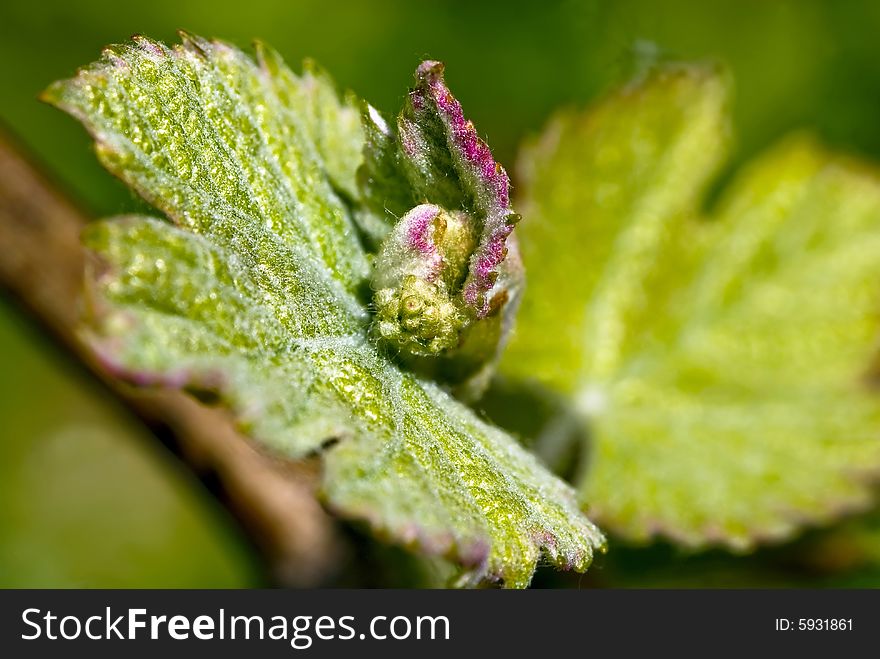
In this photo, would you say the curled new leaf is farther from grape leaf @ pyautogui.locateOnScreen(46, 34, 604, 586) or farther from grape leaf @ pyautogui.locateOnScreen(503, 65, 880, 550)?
grape leaf @ pyautogui.locateOnScreen(503, 65, 880, 550)

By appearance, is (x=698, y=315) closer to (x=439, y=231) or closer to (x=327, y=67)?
(x=439, y=231)

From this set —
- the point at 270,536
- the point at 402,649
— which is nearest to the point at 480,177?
the point at 402,649

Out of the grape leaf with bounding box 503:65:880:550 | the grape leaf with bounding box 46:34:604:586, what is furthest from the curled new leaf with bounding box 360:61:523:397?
the grape leaf with bounding box 503:65:880:550

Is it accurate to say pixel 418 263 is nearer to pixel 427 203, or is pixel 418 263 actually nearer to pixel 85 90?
pixel 427 203

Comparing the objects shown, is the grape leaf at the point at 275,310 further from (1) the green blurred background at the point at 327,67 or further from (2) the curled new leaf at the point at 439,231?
(1) the green blurred background at the point at 327,67

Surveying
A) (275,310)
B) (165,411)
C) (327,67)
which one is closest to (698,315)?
(165,411)

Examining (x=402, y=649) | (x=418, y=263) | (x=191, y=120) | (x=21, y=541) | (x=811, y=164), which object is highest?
(x=811, y=164)

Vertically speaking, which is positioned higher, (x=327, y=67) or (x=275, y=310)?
(x=327, y=67)
